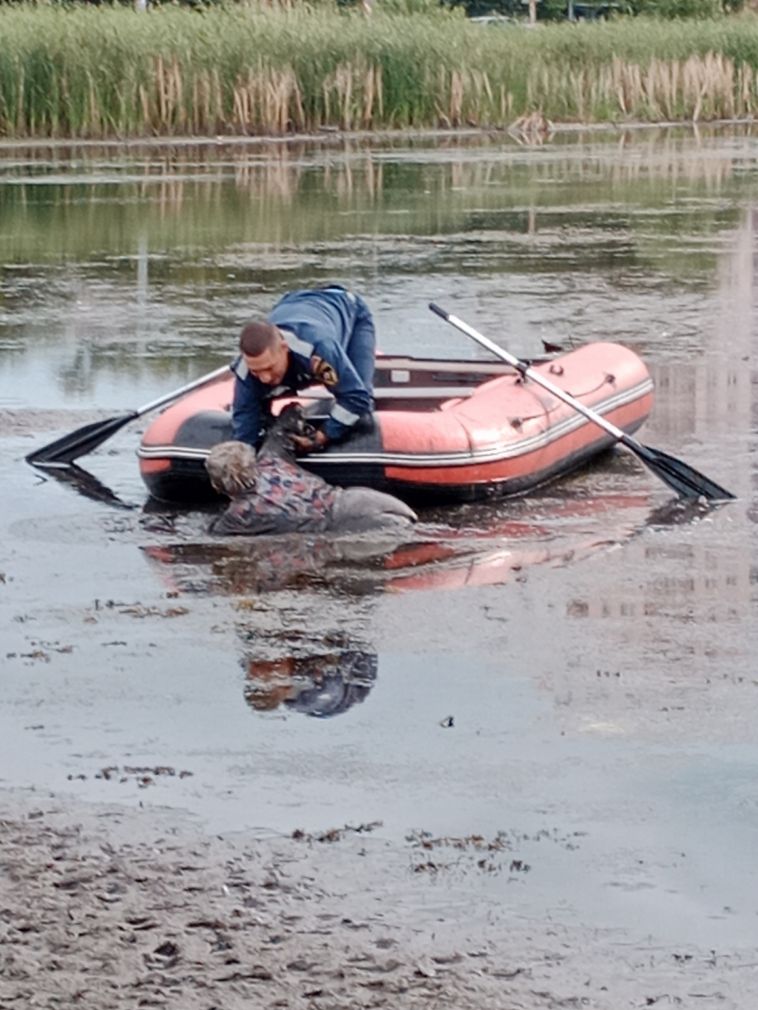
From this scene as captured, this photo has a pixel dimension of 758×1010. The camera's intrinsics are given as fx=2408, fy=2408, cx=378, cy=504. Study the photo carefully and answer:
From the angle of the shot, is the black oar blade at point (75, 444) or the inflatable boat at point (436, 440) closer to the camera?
the inflatable boat at point (436, 440)

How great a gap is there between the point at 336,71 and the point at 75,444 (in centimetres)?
2808

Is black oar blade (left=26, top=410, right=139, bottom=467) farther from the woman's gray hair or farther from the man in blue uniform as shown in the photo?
the woman's gray hair

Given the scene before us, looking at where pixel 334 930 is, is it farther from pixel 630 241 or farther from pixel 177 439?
pixel 630 241

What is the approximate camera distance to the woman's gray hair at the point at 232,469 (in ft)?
32.0

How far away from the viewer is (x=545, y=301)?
17.3 meters

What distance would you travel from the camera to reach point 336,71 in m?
38.6

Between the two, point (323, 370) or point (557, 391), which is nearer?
point (323, 370)

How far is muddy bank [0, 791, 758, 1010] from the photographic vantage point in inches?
196

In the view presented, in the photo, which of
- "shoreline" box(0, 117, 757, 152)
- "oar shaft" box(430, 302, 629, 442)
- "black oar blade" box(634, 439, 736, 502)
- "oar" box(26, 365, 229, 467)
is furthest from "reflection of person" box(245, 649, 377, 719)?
"shoreline" box(0, 117, 757, 152)

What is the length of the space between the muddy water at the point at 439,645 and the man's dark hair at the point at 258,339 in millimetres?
788

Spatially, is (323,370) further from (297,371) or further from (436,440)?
(436,440)

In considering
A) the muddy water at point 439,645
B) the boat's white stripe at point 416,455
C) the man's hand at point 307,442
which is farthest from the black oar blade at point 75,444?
the man's hand at point 307,442

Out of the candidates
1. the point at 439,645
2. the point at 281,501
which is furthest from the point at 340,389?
the point at 439,645

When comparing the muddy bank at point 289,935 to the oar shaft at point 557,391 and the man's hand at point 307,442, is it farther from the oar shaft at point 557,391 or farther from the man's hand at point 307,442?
the oar shaft at point 557,391
